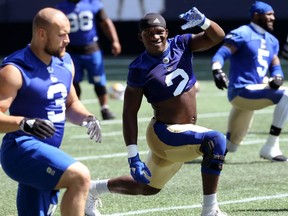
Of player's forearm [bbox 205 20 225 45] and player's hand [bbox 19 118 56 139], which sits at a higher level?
player's hand [bbox 19 118 56 139]

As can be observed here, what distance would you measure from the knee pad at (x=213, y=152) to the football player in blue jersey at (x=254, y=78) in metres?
3.20

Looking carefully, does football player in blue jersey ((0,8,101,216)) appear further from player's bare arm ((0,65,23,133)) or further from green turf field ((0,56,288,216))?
green turf field ((0,56,288,216))

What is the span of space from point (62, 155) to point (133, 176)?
1088 mm

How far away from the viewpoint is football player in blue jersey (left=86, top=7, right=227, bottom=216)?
7.37 meters

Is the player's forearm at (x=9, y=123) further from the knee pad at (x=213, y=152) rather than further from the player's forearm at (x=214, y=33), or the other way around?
the player's forearm at (x=214, y=33)

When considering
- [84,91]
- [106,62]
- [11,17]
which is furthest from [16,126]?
[11,17]

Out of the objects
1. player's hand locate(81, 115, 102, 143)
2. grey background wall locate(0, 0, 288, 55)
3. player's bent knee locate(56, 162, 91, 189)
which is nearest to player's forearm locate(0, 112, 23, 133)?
player's bent knee locate(56, 162, 91, 189)

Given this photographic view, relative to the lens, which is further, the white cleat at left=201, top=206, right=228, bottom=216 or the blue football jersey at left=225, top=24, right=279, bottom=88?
the blue football jersey at left=225, top=24, right=279, bottom=88

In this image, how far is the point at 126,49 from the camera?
88.0 ft

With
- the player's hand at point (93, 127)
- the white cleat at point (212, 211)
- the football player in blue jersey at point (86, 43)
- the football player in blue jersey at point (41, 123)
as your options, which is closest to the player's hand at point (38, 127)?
the football player in blue jersey at point (41, 123)

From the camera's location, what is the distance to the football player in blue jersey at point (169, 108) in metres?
7.37

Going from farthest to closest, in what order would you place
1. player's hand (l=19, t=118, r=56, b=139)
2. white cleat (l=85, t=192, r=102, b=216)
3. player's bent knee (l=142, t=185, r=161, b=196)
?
white cleat (l=85, t=192, r=102, b=216)
player's bent knee (l=142, t=185, r=161, b=196)
player's hand (l=19, t=118, r=56, b=139)

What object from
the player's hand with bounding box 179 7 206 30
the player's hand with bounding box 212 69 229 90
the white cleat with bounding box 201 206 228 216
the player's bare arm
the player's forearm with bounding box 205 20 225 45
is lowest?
the player's hand with bounding box 212 69 229 90

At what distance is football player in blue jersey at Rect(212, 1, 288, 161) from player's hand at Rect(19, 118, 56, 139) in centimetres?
456
